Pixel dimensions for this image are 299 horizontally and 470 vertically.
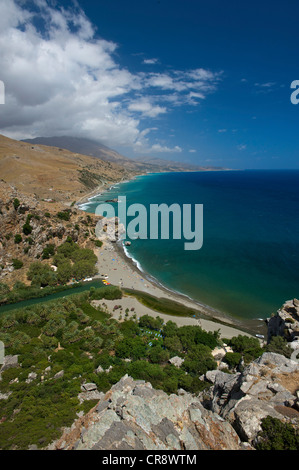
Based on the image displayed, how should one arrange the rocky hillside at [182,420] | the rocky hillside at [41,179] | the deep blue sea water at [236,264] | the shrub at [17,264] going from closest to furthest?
the rocky hillside at [182,420] → the deep blue sea water at [236,264] → the shrub at [17,264] → the rocky hillside at [41,179]

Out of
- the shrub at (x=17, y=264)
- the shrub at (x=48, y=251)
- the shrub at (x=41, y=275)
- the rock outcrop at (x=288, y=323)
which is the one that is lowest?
the rock outcrop at (x=288, y=323)

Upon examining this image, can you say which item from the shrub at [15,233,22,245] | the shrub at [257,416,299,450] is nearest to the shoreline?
the shrub at [15,233,22,245]

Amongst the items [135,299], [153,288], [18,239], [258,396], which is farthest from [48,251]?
[258,396]

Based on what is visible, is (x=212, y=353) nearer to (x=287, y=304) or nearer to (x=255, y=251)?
(x=287, y=304)

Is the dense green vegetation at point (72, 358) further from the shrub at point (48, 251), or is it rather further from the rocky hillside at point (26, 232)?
the shrub at point (48, 251)

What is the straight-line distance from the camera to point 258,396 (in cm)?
1506

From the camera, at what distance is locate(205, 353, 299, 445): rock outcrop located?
12.8m

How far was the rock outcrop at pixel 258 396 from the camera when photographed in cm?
1280

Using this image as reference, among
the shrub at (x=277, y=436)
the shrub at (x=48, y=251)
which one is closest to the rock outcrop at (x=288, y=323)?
the shrub at (x=277, y=436)

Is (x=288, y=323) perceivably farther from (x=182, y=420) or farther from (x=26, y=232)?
(x=26, y=232)

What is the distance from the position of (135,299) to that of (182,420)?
31.3m

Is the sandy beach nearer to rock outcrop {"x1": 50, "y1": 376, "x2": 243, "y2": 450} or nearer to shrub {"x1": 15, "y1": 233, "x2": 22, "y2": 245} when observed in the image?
shrub {"x1": 15, "y1": 233, "x2": 22, "y2": 245}

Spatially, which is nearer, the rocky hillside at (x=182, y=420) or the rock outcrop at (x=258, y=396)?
the rocky hillside at (x=182, y=420)

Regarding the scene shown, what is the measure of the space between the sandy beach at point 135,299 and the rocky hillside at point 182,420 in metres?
21.2
